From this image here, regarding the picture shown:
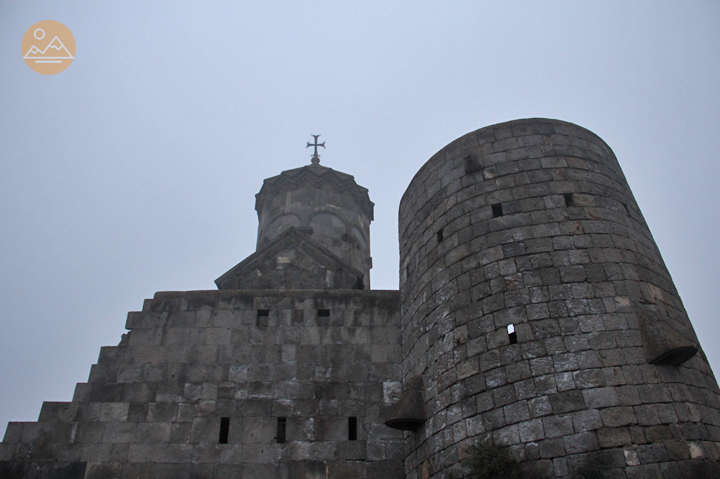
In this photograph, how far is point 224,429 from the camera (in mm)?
8695

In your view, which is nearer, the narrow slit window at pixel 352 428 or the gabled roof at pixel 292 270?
the narrow slit window at pixel 352 428

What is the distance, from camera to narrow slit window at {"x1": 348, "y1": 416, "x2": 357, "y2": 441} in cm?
860

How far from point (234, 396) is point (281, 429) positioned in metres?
0.97

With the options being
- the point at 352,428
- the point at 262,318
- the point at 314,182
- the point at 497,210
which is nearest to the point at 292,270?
the point at 262,318

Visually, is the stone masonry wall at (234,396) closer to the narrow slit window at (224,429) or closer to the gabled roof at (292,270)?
the narrow slit window at (224,429)

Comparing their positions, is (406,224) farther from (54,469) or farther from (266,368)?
(54,469)

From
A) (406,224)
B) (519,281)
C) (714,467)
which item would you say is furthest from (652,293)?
(406,224)

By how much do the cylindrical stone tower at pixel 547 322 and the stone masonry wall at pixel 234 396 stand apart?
947 millimetres

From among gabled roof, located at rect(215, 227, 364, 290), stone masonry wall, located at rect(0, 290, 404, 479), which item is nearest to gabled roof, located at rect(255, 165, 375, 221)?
gabled roof, located at rect(215, 227, 364, 290)

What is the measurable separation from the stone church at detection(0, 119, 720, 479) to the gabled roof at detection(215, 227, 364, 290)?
0.07m

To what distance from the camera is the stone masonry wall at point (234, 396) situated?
8.38 metres

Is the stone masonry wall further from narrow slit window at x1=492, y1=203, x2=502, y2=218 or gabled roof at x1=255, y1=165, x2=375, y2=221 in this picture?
gabled roof at x1=255, y1=165, x2=375, y2=221

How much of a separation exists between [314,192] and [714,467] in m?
12.1

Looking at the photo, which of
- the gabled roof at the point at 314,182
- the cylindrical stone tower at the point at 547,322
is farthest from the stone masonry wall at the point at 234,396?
the gabled roof at the point at 314,182
